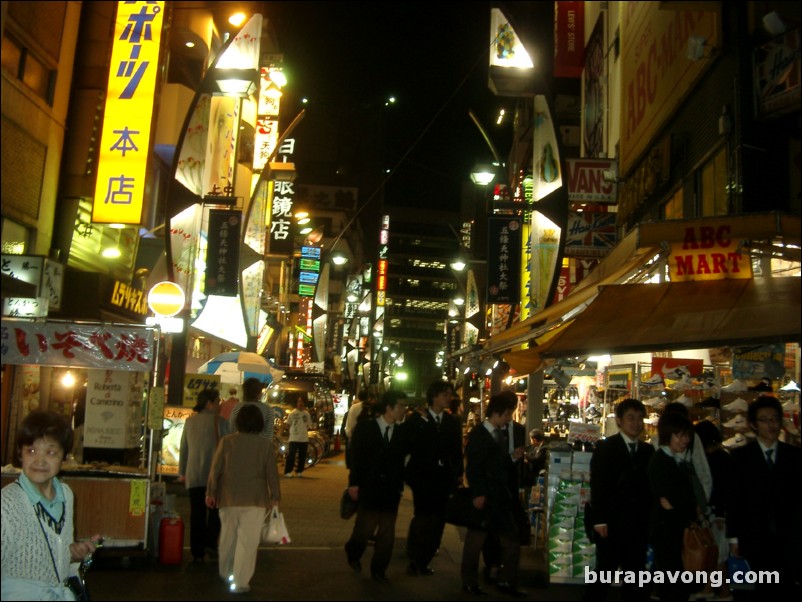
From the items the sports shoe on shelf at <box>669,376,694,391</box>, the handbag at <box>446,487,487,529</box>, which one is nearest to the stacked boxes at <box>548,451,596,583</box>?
the handbag at <box>446,487,487,529</box>

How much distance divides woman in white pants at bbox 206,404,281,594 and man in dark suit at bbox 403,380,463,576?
1639mm

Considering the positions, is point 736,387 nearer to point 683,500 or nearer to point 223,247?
point 683,500

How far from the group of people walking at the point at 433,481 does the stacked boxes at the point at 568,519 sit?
468 millimetres

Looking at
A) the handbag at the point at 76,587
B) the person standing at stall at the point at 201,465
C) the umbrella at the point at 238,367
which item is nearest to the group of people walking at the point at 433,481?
the person standing at stall at the point at 201,465

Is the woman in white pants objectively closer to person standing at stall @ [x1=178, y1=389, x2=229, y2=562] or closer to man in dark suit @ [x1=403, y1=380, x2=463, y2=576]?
person standing at stall @ [x1=178, y1=389, x2=229, y2=562]

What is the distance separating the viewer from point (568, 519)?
8.84m

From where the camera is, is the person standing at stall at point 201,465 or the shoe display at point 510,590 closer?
the shoe display at point 510,590

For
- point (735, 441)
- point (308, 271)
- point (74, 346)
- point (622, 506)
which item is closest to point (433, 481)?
point (622, 506)

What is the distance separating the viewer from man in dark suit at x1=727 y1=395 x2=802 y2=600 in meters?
6.50

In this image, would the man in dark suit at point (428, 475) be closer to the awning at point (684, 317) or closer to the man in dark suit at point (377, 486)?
the man in dark suit at point (377, 486)

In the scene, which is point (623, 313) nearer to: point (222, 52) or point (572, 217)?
point (572, 217)

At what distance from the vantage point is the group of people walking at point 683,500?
6543 mm

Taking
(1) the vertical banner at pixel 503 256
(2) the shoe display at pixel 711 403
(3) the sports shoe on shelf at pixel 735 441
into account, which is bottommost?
(3) the sports shoe on shelf at pixel 735 441

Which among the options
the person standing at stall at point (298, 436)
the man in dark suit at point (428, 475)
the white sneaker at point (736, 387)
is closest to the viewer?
the man in dark suit at point (428, 475)
